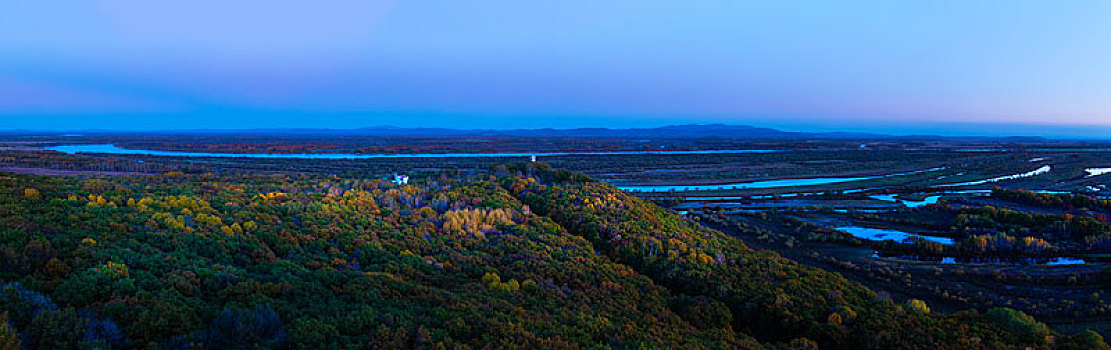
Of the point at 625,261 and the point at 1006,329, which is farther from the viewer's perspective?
the point at 625,261

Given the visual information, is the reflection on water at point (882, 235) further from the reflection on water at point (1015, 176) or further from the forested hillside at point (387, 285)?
the reflection on water at point (1015, 176)

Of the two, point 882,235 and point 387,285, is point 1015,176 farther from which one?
point 387,285

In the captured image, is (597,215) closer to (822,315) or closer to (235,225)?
(822,315)

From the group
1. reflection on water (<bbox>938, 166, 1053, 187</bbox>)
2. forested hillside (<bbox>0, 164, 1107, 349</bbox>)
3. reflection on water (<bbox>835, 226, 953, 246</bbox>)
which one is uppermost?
forested hillside (<bbox>0, 164, 1107, 349</bbox>)

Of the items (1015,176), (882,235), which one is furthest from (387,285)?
(1015,176)

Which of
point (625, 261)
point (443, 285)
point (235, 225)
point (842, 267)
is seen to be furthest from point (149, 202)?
point (842, 267)

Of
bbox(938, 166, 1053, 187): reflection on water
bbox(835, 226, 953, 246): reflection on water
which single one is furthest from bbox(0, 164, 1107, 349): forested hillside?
bbox(938, 166, 1053, 187): reflection on water

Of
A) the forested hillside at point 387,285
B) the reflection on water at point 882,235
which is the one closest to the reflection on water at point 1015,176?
the reflection on water at point 882,235

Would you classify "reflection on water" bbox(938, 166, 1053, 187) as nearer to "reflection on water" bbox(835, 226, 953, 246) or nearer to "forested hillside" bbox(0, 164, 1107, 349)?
"reflection on water" bbox(835, 226, 953, 246)
